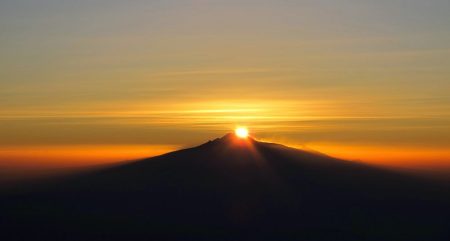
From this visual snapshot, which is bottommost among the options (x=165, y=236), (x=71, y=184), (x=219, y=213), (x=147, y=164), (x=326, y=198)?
(x=165, y=236)

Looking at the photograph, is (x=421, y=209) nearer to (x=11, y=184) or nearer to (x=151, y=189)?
(x=151, y=189)

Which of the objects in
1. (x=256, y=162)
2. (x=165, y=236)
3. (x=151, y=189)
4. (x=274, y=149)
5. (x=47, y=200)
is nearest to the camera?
(x=165, y=236)

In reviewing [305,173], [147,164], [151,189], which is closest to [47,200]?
[151,189]

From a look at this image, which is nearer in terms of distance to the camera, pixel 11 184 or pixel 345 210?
pixel 345 210

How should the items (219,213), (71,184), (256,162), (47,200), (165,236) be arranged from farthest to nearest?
(256,162) → (71,184) → (47,200) → (219,213) → (165,236)

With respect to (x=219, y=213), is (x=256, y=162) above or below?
above

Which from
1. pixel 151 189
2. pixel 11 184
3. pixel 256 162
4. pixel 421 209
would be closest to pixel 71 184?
pixel 11 184

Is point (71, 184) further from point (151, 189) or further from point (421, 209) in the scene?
point (421, 209)
